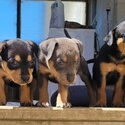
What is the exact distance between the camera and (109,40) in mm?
703

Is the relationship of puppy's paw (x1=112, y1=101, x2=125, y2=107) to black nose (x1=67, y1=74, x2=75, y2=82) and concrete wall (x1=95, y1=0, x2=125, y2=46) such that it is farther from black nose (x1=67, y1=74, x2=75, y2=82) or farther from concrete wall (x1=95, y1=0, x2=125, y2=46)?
concrete wall (x1=95, y1=0, x2=125, y2=46)

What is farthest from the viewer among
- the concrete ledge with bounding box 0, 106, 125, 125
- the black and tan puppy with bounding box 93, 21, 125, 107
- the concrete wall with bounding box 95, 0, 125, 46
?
the concrete wall with bounding box 95, 0, 125, 46

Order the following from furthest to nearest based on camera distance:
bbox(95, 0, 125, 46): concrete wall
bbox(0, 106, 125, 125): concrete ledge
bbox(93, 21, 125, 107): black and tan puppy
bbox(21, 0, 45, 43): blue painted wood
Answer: bbox(21, 0, 45, 43): blue painted wood, bbox(95, 0, 125, 46): concrete wall, bbox(93, 21, 125, 107): black and tan puppy, bbox(0, 106, 125, 125): concrete ledge

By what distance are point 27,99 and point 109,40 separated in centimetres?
16

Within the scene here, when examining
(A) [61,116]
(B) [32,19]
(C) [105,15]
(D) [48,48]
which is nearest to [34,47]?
(D) [48,48]

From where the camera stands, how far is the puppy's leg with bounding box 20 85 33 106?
26.3 inches

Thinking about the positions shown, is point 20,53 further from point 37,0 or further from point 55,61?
point 37,0

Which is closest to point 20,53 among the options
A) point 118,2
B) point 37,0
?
point 118,2

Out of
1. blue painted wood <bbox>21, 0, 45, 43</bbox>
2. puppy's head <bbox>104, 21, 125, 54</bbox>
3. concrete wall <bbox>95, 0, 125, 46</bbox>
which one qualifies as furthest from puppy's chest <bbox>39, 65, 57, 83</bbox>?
blue painted wood <bbox>21, 0, 45, 43</bbox>

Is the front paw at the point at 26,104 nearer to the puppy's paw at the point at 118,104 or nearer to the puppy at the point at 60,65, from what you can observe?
the puppy at the point at 60,65

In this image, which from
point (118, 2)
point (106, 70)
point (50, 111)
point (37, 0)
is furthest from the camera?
point (37, 0)

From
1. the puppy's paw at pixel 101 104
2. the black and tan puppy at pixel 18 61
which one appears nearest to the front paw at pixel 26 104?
the black and tan puppy at pixel 18 61

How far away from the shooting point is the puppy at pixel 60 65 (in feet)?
2.04

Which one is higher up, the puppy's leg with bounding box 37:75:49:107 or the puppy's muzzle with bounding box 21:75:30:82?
the puppy's muzzle with bounding box 21:75:30:82
